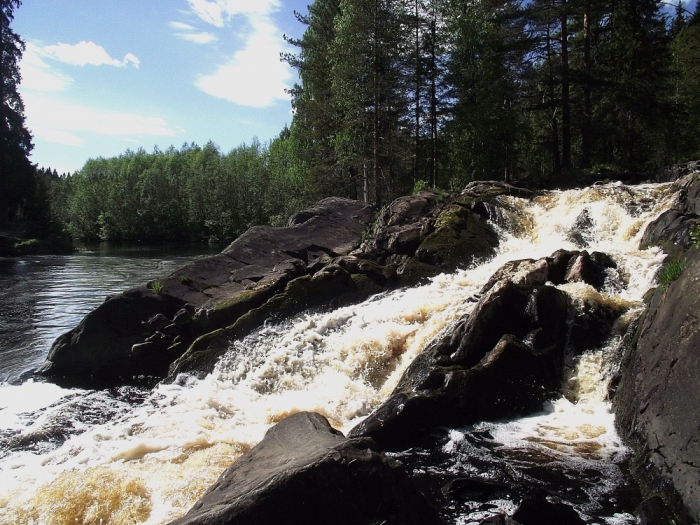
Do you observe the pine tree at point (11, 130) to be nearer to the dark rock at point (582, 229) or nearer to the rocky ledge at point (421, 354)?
the rocky ledge at point (421, 354)

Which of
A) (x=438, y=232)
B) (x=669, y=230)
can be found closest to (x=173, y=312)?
(x=438, y=232)

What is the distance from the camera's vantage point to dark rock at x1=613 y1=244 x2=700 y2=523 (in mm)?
5840

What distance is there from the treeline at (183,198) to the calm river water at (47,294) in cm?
1779

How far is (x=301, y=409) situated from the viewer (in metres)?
10.1

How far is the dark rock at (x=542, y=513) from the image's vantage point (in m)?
5.53

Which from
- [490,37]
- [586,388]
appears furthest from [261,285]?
[490,37]

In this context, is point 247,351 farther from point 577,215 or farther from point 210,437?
point 577,215

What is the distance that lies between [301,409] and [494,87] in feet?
79.2

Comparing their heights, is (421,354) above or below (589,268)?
below

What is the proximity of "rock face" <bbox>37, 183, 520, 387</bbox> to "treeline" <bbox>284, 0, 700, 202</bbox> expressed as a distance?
359 inches

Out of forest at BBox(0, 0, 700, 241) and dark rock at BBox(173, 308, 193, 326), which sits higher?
forest at BBox(0, 0, 700, 241)

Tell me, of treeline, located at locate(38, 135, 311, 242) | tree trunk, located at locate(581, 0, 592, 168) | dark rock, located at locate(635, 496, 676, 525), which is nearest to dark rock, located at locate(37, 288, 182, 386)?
dark rock, located at locate(635, 496, 676, 525)

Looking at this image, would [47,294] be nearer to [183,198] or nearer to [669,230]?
[669,230]

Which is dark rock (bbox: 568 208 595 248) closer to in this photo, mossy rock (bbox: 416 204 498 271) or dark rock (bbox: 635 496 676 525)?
mossy rock (bbox: 416 204 498 271)
